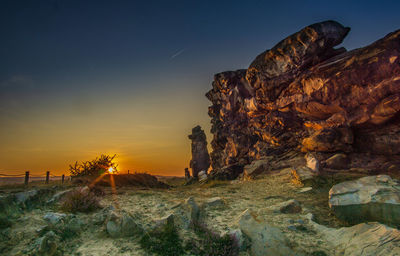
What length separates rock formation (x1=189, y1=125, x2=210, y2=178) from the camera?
58.8 meters

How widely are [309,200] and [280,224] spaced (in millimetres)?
3905

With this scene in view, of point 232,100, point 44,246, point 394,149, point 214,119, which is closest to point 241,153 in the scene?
point 232,100

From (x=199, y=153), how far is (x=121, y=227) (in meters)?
53.6

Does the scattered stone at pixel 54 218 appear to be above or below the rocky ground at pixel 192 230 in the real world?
above

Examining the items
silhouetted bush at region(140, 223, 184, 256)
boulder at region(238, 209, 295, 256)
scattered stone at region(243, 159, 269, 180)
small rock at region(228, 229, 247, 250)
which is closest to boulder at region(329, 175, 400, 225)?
boulder at region(238, 209, 295, 256)

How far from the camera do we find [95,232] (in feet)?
23.8

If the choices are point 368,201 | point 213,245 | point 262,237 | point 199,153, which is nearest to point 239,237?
point 262,237

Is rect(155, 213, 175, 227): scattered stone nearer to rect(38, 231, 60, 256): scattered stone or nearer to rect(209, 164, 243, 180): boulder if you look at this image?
rect(38, 231, 60, 256): scattered stone

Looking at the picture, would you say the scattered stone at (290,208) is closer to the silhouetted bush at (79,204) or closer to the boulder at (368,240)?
the boulder at (368,240)

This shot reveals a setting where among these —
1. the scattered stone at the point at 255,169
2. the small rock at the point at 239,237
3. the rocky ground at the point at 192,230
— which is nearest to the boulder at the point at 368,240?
the rocky ground at the point at 192,230

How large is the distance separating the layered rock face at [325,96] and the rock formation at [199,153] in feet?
83.7

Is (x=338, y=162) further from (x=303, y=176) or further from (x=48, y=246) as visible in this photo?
(x=48, y=246)

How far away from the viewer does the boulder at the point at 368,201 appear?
6.96m

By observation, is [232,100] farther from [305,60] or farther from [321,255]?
[321,255]
